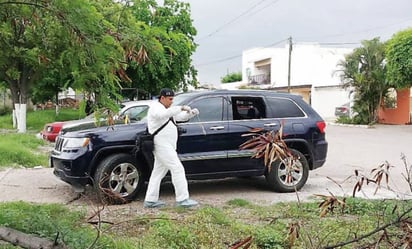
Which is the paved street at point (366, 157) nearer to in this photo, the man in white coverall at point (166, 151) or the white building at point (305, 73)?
the man in white coverall at point (166, 151)

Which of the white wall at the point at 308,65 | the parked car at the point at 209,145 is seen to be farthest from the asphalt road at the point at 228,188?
the white wall at the point at 308,65

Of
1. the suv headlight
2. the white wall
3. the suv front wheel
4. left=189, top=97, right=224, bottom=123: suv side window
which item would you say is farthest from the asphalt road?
the white wall

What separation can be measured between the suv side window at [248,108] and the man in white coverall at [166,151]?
1456 millimetres

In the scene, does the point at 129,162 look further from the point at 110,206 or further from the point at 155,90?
the point at 155,90

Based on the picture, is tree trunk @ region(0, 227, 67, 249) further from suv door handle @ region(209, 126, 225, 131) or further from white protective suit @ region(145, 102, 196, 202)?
suv door handle @ region(209, 126, 225, 131)

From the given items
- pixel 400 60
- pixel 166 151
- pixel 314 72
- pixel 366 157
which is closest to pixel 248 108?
pixel 166 151

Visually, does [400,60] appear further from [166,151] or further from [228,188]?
[166,151]

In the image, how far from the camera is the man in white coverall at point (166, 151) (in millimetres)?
7414

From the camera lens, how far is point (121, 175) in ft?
25.9

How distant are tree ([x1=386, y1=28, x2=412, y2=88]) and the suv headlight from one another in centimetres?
2197

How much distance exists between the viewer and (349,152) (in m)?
16.3

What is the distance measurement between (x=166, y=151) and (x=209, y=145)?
3.91 ft

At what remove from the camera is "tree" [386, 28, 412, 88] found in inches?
1030

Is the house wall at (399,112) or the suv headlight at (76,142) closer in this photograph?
the suv headlight at (76,142)
